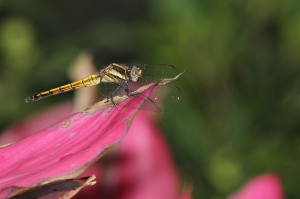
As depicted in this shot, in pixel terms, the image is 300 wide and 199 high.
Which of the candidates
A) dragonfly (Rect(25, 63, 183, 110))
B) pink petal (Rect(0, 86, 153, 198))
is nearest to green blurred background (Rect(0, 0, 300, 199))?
dragonfly (Rect(25, 63, 183, 110))

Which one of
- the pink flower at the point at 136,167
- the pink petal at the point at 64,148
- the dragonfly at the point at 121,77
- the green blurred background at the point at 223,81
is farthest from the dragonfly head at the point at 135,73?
the green blurred background at the point at 223,81

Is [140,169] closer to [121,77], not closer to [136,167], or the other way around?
[136,167]

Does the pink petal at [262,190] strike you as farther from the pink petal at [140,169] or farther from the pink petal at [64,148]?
the pink petal at [64,148]

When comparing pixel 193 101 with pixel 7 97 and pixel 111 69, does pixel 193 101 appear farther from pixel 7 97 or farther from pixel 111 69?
pixel 111 69

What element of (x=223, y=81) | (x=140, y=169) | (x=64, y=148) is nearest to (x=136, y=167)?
(x=140, y=169)

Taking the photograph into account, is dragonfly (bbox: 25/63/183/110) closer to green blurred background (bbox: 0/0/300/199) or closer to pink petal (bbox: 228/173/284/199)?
pink petal (bbox: 228/173/284/199)

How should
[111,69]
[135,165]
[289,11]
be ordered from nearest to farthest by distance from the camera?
[135,165] → [111,69] → [289,11]

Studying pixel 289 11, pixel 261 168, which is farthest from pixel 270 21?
pixel 261 168
